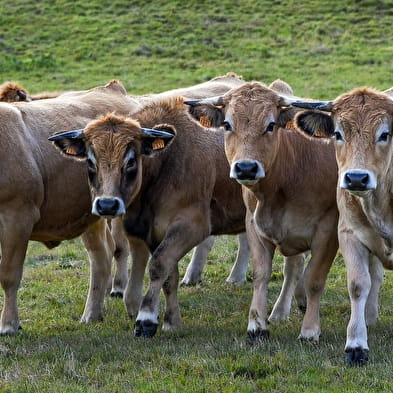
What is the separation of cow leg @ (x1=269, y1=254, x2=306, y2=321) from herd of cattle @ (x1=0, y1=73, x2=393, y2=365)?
15 mm

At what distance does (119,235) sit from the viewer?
12.6m

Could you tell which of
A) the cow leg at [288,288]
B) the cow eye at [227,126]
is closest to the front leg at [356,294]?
the cow eye at [227,126]

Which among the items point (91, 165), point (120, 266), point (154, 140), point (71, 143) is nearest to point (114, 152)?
point (91, 165)

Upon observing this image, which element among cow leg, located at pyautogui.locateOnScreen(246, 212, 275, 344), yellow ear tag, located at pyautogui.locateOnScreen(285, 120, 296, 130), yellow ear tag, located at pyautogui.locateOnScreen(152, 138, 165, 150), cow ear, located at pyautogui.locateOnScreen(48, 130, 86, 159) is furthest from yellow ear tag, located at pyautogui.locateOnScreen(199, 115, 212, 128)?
cow ear, located at pyautogui.locateOnScreen(48, 130, 86, 159)

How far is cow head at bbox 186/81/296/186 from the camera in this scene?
878 centimetres

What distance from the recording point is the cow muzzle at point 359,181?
780 cm

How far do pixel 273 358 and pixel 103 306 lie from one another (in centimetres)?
364

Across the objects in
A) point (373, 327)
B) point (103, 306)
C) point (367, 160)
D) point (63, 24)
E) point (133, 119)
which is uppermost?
point (367, 160)

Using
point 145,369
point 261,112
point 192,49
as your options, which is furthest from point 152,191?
point 192,49

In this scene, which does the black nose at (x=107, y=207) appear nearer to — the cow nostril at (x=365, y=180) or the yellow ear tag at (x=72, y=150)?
the yellow ear tag at (x=72, y=150)

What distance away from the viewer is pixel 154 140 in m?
9.76

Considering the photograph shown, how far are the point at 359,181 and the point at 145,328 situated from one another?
2820mm

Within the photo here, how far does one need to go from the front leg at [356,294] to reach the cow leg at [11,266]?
3300 millimetres

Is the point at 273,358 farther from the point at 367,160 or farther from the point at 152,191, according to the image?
the point at 152,191
